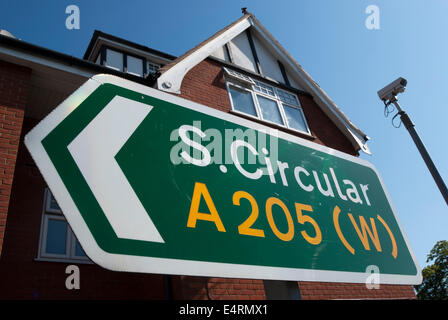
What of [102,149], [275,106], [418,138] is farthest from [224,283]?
[275,106]

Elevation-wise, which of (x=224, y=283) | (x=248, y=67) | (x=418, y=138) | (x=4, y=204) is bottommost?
(x=224, y=283)

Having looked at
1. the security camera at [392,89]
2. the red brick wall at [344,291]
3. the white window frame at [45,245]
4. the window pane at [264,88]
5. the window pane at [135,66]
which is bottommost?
the red brick wall at [344,291]

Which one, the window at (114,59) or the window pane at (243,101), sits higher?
the window at (114,59)

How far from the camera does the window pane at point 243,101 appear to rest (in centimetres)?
812

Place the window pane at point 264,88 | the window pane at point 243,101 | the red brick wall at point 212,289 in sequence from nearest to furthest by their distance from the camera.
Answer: the red brick wall at point 212,289 → the window pane at point 243,101 → the window pane at point 264,88

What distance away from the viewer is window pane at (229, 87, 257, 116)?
8.12 metres

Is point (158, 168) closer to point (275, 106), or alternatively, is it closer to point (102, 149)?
point (102, 149)

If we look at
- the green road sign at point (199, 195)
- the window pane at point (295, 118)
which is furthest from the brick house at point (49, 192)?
the green road sign at point (199, 195)

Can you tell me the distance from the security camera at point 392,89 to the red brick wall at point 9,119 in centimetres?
709

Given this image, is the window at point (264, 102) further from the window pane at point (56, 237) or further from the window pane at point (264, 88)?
the window pane at point (56, 237)

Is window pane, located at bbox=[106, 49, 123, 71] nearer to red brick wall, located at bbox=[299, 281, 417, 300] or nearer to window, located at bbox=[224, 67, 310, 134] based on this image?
window, located at bbox=[224, 67, 310, 134]

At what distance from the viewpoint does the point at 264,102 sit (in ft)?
28.8
